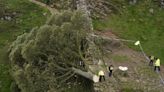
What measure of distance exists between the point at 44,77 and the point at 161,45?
1650 cm

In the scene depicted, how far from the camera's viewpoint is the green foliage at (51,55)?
134 ft

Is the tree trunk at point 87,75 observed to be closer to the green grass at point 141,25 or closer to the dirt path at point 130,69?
the dirt path at point 130,69

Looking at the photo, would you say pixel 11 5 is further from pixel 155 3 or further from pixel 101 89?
pixel 101 89

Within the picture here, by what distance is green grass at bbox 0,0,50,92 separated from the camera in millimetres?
50312

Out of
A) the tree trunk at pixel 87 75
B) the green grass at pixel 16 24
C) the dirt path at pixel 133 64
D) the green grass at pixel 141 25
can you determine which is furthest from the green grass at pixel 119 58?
the green grass at pixel 16 24

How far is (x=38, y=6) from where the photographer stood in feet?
191

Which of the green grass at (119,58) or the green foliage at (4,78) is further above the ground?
the green grass at (119,58)

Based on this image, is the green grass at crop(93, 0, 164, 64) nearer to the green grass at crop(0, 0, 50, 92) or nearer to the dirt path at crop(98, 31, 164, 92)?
the dirt path at crop(98, 31, 164, 92)

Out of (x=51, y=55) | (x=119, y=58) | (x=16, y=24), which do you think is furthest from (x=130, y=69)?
(x=16, y=24)

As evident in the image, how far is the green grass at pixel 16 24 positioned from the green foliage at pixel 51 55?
7536 mm

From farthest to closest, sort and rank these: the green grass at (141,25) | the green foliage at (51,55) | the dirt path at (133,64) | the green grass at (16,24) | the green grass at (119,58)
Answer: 1. the green grass at (141,25)
2. the green grass at (16,24)
3. the green grass at (119,58)
4. the dirt path at (133,64)
5. the green foliage at (51,55)

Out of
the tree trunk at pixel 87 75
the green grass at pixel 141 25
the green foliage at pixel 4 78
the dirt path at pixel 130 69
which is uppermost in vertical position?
the green grass at pixel 141 25

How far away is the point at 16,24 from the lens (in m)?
55.8

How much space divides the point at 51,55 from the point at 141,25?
17.6 meters
